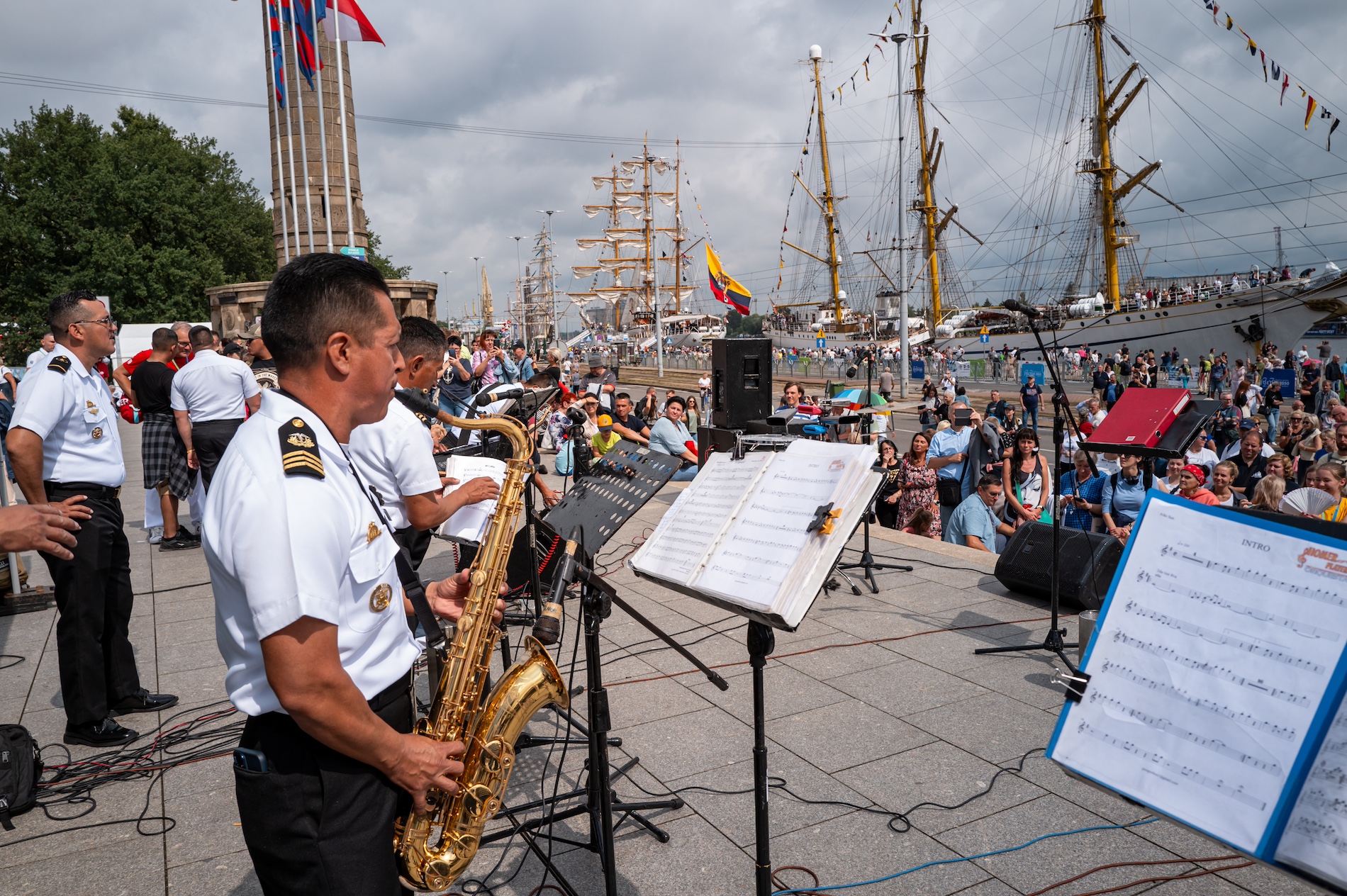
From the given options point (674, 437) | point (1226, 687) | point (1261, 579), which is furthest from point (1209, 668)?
point (674, 437)

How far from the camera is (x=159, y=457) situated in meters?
8.10

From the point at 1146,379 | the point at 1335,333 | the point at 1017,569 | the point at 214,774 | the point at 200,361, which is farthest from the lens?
the point at 1335,333

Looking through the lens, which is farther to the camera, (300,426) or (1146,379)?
(1146,379)


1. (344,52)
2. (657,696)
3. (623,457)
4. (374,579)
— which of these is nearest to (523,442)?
(623,457)

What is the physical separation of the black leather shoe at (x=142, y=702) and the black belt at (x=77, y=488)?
1119mm

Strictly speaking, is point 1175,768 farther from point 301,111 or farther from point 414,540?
point 301,111

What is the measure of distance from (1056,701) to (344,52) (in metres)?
19.9

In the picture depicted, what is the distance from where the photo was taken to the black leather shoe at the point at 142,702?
4480 millimetres

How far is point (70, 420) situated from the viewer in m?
4.19

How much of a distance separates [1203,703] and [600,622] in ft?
6.31

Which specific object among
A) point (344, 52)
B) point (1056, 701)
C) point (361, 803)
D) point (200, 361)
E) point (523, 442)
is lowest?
point (1056, 701)

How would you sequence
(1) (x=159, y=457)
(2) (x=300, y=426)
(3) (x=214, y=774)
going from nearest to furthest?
(2) (x=300, y=426) < (3) (x=214, y=774) < (1) (x=159, y=457)

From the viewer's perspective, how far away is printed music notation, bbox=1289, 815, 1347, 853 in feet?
4.59

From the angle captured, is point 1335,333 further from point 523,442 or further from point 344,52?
point 523,442
